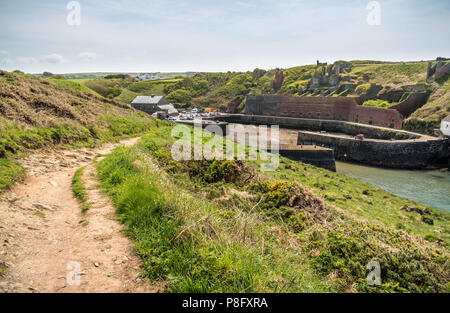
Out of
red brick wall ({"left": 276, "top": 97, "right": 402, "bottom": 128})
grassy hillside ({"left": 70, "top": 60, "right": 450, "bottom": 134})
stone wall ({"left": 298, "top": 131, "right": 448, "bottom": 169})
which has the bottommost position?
stone wall ({"left": 298, "top": 131, "right": 448, "bottom": 169})

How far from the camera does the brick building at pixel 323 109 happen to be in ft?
142

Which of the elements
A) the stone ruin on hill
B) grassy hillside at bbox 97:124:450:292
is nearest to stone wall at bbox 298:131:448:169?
the stone ruin on hill

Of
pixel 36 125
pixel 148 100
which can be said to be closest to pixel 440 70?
pixel 148 100

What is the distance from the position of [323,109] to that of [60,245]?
56.6 meters

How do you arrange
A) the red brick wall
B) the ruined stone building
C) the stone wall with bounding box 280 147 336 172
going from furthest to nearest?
the ruined stone building → the red brick wall → the stone wall with bounding box 280 147 336 172

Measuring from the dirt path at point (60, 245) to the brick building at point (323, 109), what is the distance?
48100mm

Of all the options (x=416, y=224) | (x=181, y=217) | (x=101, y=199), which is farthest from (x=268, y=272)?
(x=416, y=224)

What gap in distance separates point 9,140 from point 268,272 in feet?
28.5

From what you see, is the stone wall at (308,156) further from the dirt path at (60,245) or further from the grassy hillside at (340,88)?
the grassy hillside at (340,88)

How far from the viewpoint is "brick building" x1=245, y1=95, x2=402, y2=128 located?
43344 mm

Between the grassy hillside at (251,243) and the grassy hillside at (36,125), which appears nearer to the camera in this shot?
the grassy hillside at (251,243)

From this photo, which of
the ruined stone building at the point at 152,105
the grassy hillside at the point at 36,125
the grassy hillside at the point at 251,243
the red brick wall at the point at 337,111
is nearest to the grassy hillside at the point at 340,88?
the red brick wall at the point at 337,111

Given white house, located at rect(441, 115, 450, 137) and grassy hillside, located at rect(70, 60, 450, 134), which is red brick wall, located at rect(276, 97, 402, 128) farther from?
white house, located at rect(441, 115, 450, 137)

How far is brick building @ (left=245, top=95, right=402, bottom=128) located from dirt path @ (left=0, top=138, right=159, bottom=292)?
4810cm
